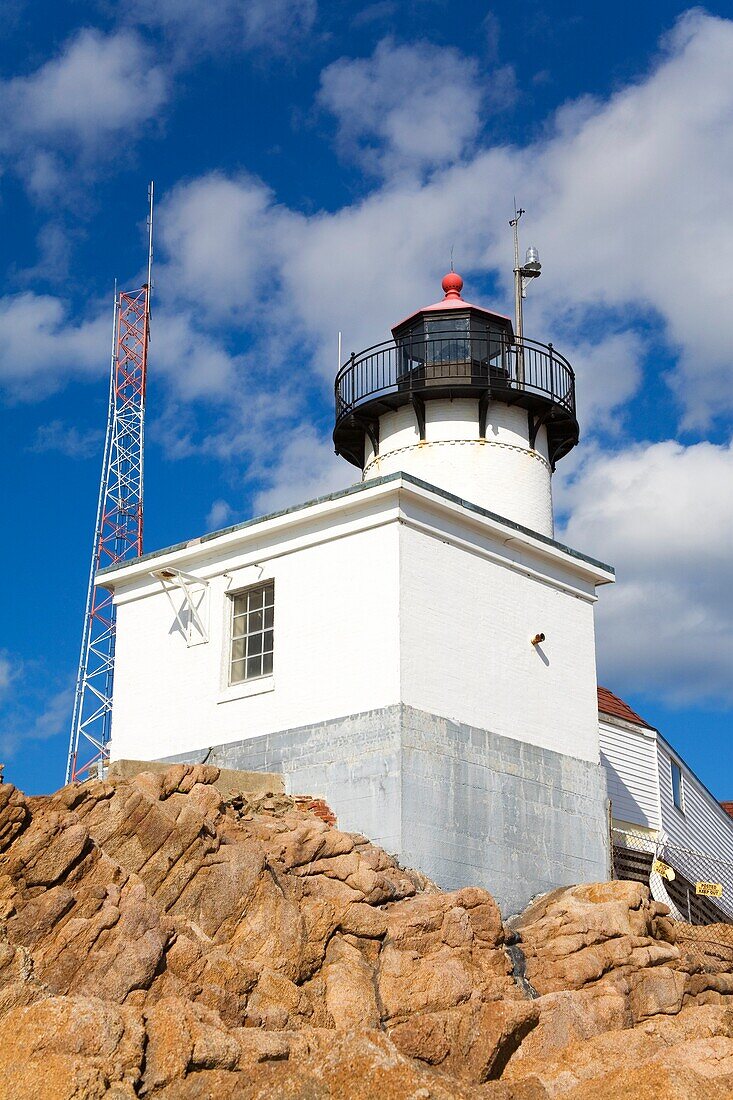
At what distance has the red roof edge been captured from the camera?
23.8 metres

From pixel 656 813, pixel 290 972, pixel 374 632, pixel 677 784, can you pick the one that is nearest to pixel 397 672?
pixel 374 632

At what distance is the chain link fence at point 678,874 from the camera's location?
825 inches

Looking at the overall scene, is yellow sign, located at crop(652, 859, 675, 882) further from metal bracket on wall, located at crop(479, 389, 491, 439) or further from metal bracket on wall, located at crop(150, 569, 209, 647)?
metal bracket on wall, located at crop(150, 569, 209, 647)

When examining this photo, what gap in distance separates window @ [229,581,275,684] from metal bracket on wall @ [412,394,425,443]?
5028mm

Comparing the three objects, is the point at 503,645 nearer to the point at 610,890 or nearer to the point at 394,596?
the point at 394,596

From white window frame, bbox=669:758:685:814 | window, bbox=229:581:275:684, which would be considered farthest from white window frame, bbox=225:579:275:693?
white window frame, bbox=669:758:685:814

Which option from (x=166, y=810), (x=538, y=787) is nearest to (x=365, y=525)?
(x=538, y=787)

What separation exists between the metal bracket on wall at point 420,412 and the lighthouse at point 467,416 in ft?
0.05

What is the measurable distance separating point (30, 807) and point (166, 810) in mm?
1822

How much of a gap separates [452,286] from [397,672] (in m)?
10.3

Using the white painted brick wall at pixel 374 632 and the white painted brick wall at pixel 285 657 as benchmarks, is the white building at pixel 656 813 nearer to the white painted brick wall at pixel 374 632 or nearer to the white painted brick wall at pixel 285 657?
the white painted brick wall at pixel 374 632

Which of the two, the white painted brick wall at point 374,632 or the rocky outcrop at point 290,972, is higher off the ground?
the white painted brick wall at point 374,632

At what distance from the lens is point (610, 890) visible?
53.5 feet

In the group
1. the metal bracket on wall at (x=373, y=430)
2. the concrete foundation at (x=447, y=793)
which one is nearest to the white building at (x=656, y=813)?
the concrete foundation at (x=447, y=793)
